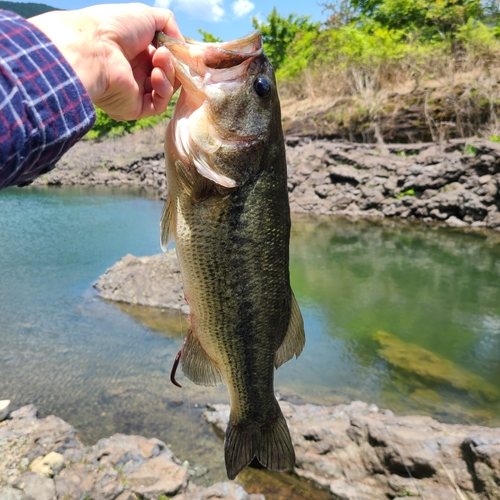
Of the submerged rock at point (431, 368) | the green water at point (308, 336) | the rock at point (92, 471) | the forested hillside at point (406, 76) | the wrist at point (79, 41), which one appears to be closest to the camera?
the wrist at point (79, 41)

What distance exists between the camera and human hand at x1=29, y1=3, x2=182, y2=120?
4.84ft

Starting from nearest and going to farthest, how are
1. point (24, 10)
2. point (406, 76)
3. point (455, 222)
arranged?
point (24, 10) < point (455, 222) < point (406, 76)

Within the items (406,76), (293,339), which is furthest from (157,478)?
(406,76)

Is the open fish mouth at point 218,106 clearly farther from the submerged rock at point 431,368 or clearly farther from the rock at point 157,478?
the submerged rock at point 431,368

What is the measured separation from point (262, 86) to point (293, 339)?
109 cm

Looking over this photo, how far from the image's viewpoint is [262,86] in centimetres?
179

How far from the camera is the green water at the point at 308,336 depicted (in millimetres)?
5332

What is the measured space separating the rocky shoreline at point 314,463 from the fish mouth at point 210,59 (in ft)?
9.37

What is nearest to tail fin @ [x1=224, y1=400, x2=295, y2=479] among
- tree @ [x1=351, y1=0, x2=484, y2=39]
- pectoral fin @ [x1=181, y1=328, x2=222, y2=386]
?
pectoral fin @ [x1=181, y1=328, x2=222, y2=386]

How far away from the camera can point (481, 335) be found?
7.66 meters

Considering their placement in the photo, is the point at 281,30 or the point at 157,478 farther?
the point at 281,30

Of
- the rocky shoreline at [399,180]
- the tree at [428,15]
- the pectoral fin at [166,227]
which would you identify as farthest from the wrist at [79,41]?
the tree at [428,15]

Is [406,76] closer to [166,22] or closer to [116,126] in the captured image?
[166,22]

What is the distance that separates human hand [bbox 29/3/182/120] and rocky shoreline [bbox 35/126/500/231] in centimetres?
1419
